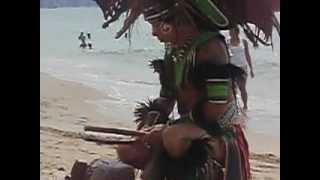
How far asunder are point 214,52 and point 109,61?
0.25 metres

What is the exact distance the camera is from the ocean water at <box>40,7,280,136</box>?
1787mm

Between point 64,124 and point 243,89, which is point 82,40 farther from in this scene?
point 243,89

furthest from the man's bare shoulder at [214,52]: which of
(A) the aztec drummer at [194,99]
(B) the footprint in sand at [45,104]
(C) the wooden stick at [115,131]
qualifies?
(B) the footprint in sand at [45,104]

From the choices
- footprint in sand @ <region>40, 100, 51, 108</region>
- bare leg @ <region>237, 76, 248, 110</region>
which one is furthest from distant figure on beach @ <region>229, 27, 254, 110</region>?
footprint in sand @ <region>40, 100, 51, 108</region>

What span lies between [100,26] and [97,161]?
32 cm

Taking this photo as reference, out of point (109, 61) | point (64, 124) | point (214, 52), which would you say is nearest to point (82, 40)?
point (109, 61)

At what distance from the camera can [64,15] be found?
74.0 inches

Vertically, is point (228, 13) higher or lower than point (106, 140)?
higher

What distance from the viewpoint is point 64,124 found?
1.90 m

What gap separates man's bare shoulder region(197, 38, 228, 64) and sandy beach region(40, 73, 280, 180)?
25cm

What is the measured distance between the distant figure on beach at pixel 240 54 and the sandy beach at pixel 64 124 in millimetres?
295

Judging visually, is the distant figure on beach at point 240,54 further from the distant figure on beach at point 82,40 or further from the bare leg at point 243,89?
the distant figure on beach at point 82,40
